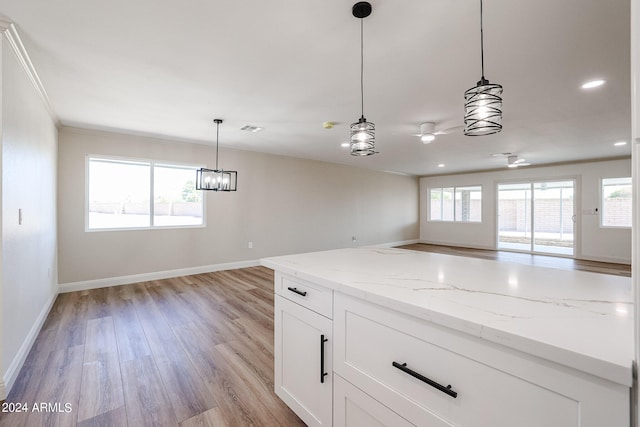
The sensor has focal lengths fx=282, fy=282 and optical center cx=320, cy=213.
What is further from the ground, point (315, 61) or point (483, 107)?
point (315, 61)

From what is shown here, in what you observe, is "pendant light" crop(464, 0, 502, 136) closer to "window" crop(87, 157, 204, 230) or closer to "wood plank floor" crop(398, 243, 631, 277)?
"window" crop(87, 157, 204, 230)

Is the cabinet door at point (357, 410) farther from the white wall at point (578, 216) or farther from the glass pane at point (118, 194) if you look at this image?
the white wall at point (578, 216)

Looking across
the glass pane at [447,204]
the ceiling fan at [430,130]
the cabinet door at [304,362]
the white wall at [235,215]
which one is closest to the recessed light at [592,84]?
the ceiling fan at [430,130]

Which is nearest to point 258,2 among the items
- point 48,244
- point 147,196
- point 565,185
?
point 48,244

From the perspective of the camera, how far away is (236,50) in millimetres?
2166

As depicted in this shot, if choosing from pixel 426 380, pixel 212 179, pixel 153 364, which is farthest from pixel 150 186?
pixel 426 380

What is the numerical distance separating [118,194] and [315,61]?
4.02 m

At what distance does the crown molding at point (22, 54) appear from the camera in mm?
1870

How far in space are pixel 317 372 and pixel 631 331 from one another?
1.21 meters

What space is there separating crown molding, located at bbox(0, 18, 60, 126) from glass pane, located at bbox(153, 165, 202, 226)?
1.90m

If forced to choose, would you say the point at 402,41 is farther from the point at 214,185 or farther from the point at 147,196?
the point at 147,196

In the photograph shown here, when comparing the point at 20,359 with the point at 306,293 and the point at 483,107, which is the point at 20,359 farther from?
the point at 483,107

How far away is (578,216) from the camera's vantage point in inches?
271

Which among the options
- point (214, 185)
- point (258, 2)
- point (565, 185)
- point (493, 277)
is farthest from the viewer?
point (565, 185)
